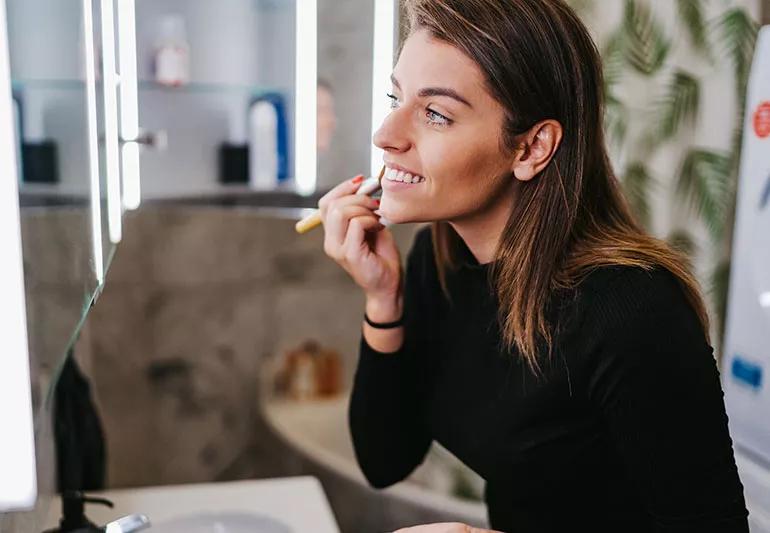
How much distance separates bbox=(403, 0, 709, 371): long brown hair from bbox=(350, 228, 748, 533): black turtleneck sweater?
3 centimetres

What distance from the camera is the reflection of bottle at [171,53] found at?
69.3 inches

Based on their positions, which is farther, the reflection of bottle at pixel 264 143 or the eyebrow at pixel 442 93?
the reflection of bottle at pixel 264 143

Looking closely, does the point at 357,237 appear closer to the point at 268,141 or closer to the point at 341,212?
the point at 341,212

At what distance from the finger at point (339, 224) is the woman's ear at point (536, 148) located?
0.69ft

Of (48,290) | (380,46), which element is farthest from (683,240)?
(48,290)

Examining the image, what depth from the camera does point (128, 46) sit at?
1.42 meters

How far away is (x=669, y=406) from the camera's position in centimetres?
75

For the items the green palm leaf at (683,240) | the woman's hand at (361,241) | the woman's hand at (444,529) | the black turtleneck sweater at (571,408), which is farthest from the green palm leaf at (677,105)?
the woman's hand at (444,529)

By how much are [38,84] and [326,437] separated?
1.89 metres

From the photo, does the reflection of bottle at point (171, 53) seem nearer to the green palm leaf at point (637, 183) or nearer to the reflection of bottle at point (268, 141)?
the reflection of bottle at point (268, 141)

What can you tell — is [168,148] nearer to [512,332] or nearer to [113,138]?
[113,138]

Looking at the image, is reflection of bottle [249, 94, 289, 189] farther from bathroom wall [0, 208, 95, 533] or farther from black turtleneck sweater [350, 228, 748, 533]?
bathroom wall [0, 208, 95, 533]

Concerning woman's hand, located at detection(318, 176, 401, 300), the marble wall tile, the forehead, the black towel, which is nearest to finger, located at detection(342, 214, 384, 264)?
woman's hand, located at detection(318, 176, 401, 300)

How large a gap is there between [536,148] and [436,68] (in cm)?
14
